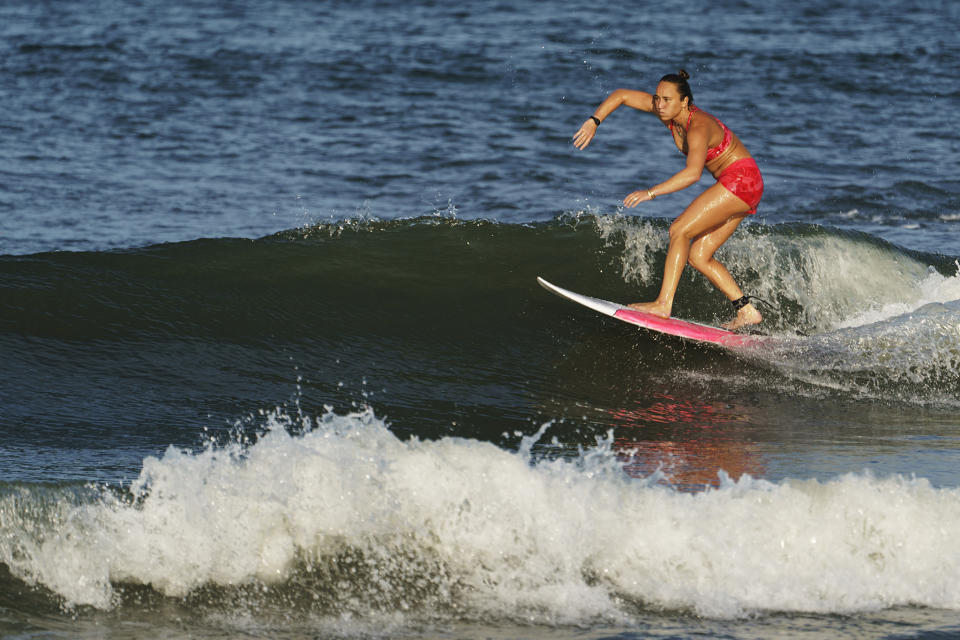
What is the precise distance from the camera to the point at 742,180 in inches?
304

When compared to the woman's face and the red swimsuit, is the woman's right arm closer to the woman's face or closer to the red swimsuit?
the woman's face

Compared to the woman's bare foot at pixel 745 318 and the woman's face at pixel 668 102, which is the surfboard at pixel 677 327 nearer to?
the woman's bare foot at pixel 745 318

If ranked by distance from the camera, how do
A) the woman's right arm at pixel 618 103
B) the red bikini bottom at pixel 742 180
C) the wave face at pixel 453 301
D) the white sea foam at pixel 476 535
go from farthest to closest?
the wave face at pixel 453 301 → the red bikini bottom at pixel 742 180 → the woman's right arm at pixel 618 103 → the white sea foam at pixel 476 535

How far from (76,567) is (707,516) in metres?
2.63

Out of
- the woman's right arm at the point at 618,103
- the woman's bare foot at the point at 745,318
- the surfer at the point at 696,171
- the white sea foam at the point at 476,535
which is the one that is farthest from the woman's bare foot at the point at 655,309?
the white sea foam at the point at 476,535

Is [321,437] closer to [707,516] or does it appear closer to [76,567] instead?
[76,567]

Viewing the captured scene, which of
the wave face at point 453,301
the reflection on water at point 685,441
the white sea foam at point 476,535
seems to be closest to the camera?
the white sea foam at point 476,535

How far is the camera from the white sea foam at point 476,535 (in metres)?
4.80

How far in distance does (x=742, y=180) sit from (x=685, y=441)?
2014 mm

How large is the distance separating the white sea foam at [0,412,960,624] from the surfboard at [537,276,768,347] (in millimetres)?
2978

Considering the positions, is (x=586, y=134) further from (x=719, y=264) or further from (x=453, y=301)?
(x=453, y=301)

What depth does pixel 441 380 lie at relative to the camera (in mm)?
7746

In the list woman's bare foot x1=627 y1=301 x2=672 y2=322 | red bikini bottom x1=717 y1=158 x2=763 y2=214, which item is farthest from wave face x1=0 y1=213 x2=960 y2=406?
red bikini bottom x1=717 y1=158 x2=763 y2=214

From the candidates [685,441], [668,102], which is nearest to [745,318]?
[668,102]
